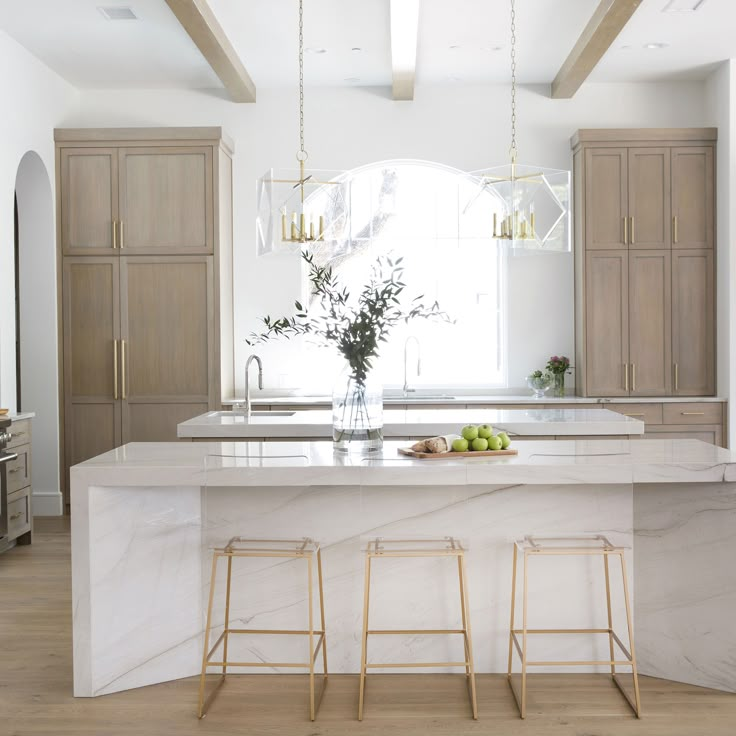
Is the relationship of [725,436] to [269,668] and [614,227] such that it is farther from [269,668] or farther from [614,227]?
[269,668]

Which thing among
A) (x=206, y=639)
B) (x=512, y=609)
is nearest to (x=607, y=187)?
(x=512, y=609)

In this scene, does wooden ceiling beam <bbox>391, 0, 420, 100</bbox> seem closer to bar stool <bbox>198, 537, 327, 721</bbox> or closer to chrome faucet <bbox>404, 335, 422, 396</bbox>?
chrome faucet <bbox>404, 335, 422, 396</bbox>

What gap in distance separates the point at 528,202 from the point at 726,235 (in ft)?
8.13

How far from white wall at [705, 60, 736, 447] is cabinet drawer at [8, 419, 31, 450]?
4.64 meters

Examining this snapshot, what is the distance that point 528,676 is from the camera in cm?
325

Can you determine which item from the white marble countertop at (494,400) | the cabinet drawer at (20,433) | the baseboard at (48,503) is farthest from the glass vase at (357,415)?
the baseboard at (48,503)

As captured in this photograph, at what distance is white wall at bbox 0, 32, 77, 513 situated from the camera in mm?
5324

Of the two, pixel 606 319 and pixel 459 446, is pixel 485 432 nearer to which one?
pixel 459 446

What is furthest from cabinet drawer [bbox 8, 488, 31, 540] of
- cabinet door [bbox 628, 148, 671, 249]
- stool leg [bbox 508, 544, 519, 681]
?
cabinet door [bbox 628, 148, 671, 249]

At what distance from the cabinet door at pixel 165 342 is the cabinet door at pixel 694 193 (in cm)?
334

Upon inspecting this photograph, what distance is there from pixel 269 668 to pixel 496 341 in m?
3.87

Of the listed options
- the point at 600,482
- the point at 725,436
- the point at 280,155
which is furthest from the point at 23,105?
the point at 725,436

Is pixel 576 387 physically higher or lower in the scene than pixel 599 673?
higher

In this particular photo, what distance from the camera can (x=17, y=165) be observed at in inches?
217
